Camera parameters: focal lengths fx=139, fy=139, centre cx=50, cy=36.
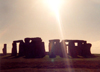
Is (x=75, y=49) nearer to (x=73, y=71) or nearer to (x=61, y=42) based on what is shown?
(x=61, y=42)

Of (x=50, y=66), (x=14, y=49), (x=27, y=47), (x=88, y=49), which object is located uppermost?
(x=27, y=47)

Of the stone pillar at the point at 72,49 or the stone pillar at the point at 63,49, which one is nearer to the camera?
the stone pillar at the point at 63,49

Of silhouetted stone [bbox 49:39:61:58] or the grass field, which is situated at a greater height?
silhouetted stone [bbox 49:39:61:58]

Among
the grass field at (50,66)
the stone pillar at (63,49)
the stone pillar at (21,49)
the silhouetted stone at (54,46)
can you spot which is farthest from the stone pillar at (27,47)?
the grass field at (50,66)

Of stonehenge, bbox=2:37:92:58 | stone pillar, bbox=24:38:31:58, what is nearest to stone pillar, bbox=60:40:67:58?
stonehenge, bbox=2:37:92:58

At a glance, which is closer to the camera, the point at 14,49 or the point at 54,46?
the point at 54,46

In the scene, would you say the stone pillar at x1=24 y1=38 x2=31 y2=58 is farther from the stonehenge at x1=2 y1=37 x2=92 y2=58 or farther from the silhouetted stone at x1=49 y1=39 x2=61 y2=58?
the silhouetted stone at x1=49 y1=39 x2=61 y2=58

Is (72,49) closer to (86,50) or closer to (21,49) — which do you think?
(86,50)

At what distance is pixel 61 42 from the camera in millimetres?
27281

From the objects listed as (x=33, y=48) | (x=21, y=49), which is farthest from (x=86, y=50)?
(x=21, y=49)

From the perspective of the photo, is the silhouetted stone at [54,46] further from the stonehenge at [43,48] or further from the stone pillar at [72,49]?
the stone pillar at [72,49]

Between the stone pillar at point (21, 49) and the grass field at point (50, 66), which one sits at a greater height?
the stone pillar at point (21, 49)

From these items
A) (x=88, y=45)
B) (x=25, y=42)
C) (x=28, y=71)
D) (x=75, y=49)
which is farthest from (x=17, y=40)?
(x=28, y=71)

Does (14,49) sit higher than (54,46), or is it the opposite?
(54,46)
